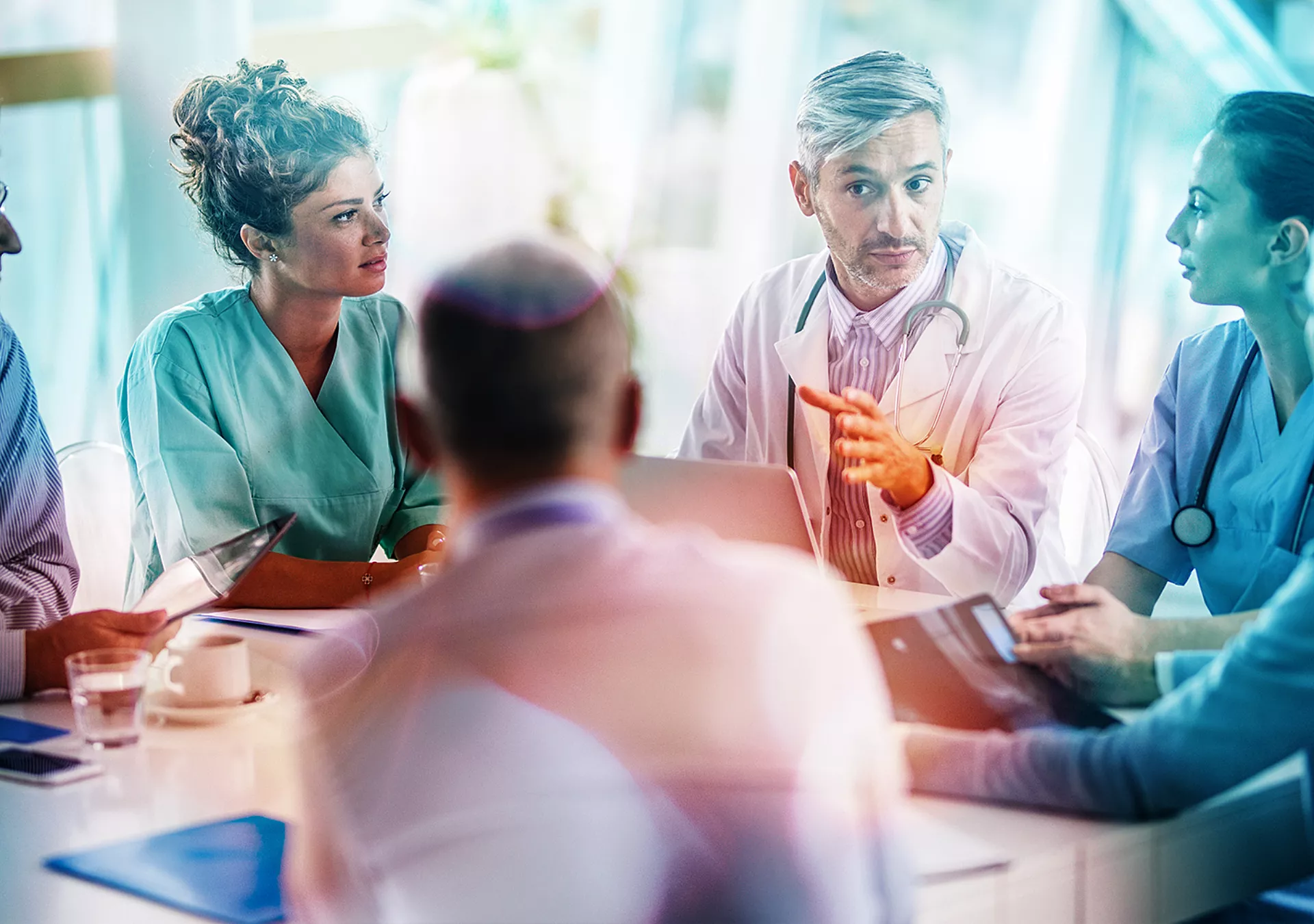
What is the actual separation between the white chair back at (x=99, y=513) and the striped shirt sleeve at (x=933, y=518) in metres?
1.29

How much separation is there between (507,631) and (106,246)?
2.35 metres

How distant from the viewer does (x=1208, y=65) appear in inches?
116

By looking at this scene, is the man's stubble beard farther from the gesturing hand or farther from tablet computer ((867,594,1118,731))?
tablet computer ((867,594,1118,731))

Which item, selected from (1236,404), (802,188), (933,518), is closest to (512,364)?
(933,518)

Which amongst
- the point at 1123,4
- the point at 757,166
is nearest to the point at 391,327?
the point at 757,166

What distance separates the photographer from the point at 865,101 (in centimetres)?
203

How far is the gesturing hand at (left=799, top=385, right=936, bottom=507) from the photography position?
159 cm

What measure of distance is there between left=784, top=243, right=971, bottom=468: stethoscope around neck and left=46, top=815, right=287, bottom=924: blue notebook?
1349 mm

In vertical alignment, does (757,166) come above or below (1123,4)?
below

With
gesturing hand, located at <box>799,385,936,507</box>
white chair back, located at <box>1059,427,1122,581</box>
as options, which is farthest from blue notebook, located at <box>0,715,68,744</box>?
white chair back, located at <box>1059,427,1122,581</box>

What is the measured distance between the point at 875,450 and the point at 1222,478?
48 cm

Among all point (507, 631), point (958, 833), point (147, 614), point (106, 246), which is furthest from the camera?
point (106, 246)

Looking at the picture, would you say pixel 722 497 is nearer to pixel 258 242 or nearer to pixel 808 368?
pixel 808 368

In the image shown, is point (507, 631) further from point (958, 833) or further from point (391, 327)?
point (391, 327)
